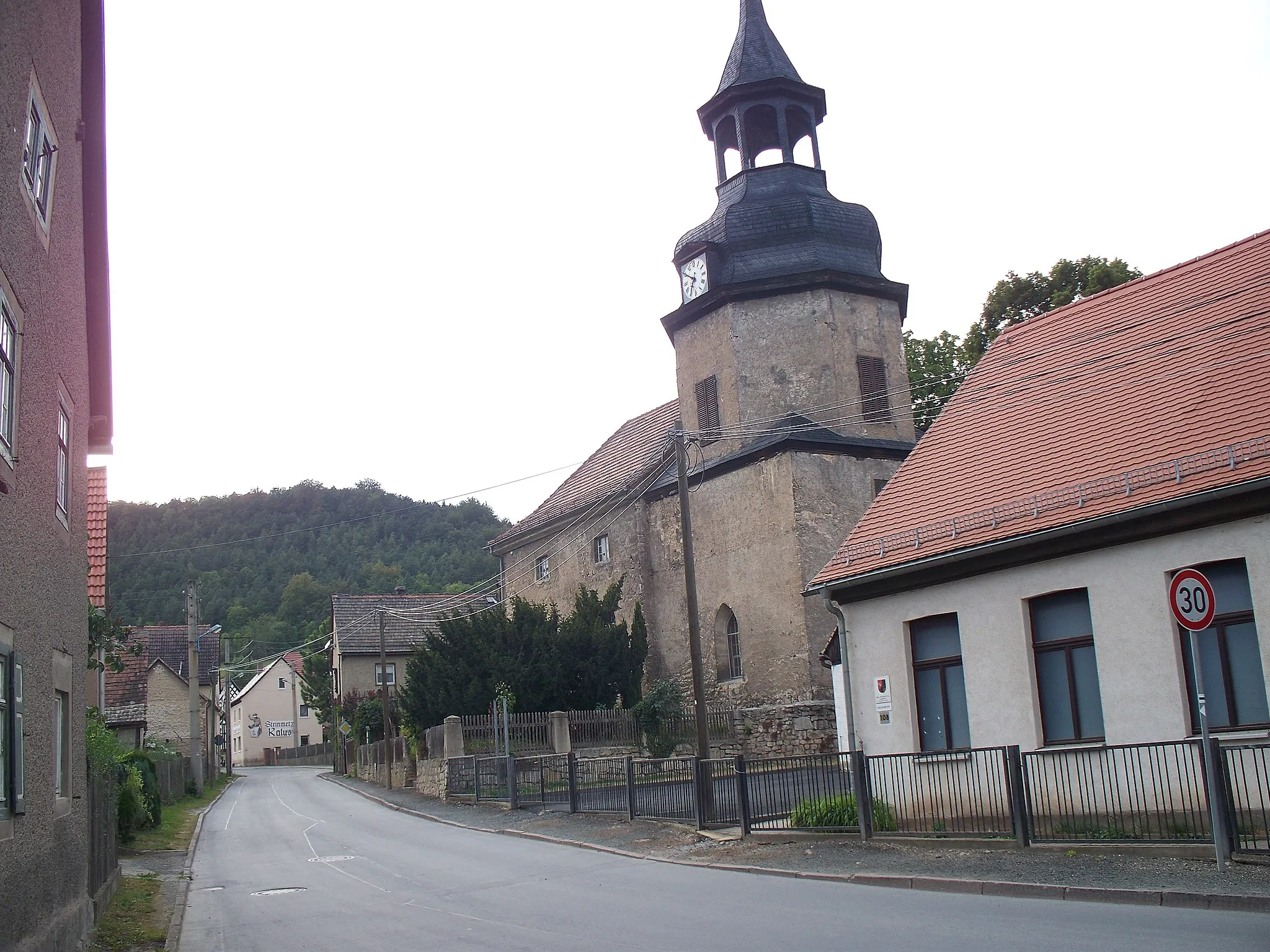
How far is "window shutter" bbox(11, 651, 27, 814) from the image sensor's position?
898cm

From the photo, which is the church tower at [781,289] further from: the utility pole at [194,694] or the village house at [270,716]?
the village house at [270,716]

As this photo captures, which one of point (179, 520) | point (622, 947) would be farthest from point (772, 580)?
point (179, 520)

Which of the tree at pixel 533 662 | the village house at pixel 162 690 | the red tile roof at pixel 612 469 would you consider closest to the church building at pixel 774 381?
the tree at pixel 533 662

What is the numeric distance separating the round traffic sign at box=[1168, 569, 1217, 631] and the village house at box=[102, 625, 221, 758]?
35866 mm

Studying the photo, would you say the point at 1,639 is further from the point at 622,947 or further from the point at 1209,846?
the point at 1209,846

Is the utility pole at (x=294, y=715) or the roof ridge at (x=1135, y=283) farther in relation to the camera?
the utility pole at (x=294, y=715)

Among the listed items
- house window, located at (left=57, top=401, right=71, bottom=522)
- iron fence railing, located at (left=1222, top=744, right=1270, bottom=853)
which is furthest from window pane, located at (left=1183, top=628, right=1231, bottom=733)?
house window, located at (left=57, top=401, right=71, bottom=522)

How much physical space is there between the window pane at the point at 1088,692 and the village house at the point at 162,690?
3326 cm

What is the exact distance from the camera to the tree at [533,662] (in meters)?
32.6

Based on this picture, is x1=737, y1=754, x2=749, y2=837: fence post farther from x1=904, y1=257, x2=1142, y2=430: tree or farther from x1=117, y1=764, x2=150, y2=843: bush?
x1=904, y1=257, x2=1142, y2=430: tree

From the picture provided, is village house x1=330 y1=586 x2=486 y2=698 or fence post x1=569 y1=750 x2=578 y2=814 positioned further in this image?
village house x1=330 y1=586 x2=486 y2=698

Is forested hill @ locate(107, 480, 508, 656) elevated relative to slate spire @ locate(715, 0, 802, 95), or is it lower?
lower

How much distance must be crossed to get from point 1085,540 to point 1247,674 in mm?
2360

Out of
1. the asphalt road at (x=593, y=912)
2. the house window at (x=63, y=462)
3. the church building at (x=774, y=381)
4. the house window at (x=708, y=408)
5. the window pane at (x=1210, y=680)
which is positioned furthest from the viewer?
the house window at (x=708, y=408)
